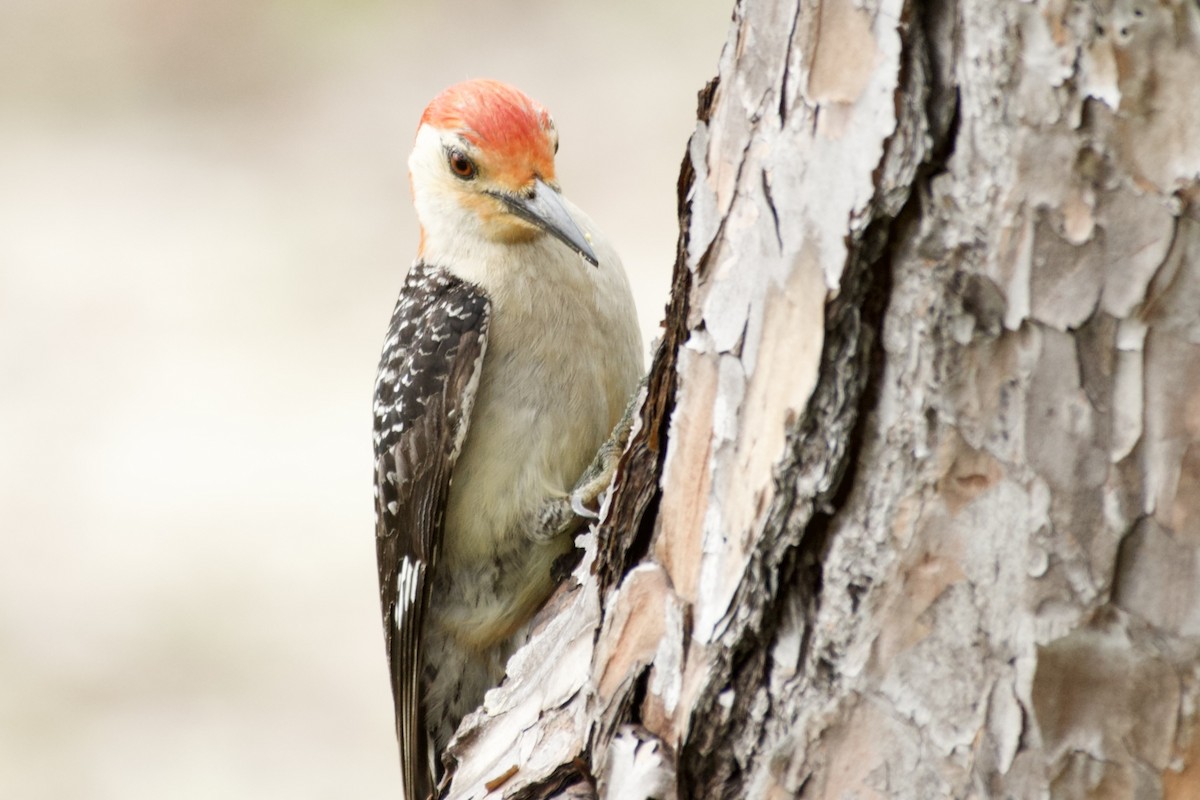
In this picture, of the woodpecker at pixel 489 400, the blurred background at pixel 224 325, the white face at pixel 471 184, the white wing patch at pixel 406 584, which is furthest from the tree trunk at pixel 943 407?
the blurred background at pixel 224 325

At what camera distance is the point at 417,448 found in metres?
3.74

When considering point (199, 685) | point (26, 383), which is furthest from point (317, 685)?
point (26, 383)

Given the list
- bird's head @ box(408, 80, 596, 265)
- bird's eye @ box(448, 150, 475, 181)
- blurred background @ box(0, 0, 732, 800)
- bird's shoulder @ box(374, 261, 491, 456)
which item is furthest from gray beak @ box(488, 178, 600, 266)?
blurred background @ box(0, 0, 732, 800)

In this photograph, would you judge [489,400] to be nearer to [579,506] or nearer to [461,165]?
[579,506]

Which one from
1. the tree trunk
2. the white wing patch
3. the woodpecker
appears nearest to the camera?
the tree trunk

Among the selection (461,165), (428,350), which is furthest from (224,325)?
(428,350)

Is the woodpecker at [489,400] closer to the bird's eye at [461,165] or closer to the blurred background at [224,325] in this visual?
the bird's eye at [461,165]

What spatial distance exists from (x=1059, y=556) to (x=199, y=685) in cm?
613

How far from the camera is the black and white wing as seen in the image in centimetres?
368

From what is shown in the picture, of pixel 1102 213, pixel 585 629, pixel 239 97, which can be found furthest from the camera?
pixel 239 97

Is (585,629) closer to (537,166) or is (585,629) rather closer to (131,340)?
(537,166)

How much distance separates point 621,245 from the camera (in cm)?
842

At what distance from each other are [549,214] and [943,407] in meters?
2.07

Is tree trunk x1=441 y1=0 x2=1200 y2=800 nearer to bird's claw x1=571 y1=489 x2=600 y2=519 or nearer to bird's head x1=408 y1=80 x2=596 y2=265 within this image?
bird's claw x1=571 y1=489 x2=600 y2=519
